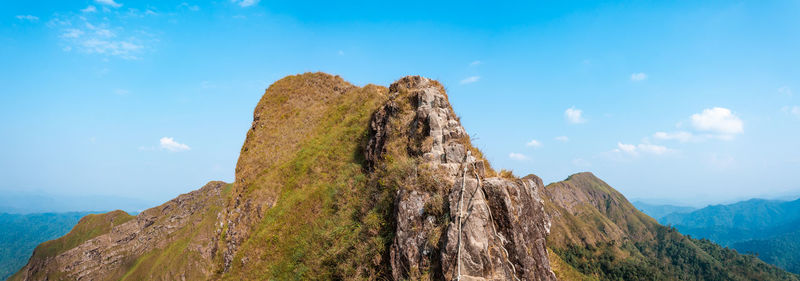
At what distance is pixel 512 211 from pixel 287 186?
560 inches

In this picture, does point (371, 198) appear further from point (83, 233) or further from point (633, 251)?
point (83, 233)

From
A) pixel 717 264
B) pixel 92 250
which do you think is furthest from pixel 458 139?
pixel 717 264

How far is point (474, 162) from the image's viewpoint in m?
9.19

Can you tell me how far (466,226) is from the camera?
7.30 metres

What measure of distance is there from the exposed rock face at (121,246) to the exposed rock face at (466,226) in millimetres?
131121

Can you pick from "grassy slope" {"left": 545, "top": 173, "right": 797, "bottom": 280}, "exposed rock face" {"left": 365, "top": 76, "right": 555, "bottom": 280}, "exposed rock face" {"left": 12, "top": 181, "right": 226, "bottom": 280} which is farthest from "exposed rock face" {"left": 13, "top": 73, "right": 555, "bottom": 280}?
"exposed rock face" {"left": 12, "top": 181, "right": 226, "bottom": 280}

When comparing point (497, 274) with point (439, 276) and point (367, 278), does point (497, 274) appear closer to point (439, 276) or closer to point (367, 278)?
point (439, 276)

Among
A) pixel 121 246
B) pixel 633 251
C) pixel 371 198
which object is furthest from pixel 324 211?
pixel 633 251

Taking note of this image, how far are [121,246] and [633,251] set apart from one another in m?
220

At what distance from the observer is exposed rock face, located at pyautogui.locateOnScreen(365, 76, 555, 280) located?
23.1 feet

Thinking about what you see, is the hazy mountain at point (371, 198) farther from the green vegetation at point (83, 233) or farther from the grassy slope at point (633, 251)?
the green vegetation at point (83, 233)

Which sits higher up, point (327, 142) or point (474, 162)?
point (327, 142)

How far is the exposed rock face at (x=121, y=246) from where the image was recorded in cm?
12031

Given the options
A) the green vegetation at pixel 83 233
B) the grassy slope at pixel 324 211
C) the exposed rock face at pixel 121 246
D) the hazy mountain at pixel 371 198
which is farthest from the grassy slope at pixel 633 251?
the green vegetation at pixel 83 233
